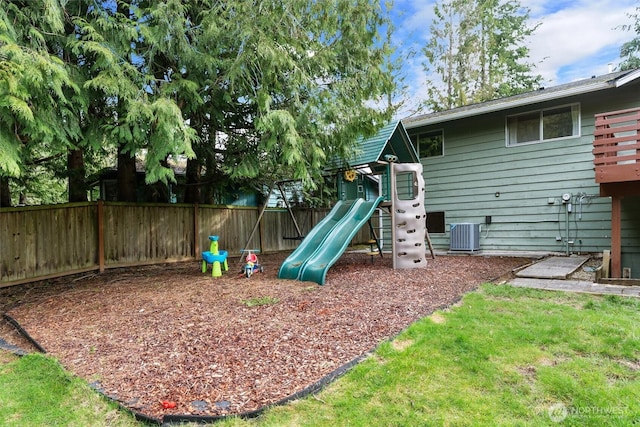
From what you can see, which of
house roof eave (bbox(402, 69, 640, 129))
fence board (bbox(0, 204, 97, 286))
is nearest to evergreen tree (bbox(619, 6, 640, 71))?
house roof eave (bbox(402, 69, 640, 129))

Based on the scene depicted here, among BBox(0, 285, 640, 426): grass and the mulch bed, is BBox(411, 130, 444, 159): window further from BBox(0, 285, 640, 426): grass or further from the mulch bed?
BBox(0, 285, 640, 426): grass

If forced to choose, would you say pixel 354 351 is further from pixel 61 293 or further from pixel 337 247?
pixel 61 293

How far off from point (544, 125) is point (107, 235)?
34.3 feet

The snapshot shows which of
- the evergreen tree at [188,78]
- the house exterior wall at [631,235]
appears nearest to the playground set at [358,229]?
the evergreen tree at [188,78]

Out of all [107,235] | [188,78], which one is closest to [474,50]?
[188,78]

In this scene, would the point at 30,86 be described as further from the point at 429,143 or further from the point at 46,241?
the point at 429,143

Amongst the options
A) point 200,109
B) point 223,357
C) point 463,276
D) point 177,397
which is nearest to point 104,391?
point 177,397

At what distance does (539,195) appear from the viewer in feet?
27.7

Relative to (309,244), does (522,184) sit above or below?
above

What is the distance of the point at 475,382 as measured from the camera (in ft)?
7.72

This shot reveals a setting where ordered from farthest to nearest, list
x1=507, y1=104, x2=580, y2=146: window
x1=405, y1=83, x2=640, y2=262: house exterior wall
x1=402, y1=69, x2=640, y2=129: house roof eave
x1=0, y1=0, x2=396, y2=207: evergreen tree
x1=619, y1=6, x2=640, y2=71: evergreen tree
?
x1=619, y1=6, x2=640, y2=71: evergreen tree
x1=507, y1=104, x2=580, y2=146: window
x1=405, y1=83, x2=640, y2=262: house exterior wall
x1=402, y1=69, x2=640, y2=129: house roof eave
x1=0, y1=0, x2=396, y2=207: evergreen tree

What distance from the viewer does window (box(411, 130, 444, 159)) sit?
10039 mm

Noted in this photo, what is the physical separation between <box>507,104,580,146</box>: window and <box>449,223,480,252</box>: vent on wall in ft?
7.82

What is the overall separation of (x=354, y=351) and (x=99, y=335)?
2540 mm
